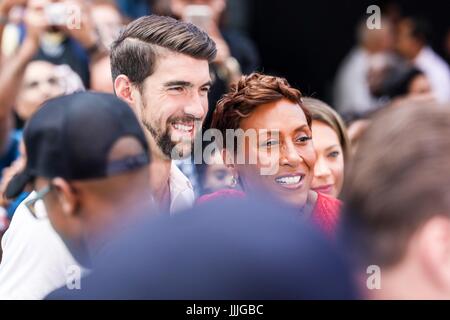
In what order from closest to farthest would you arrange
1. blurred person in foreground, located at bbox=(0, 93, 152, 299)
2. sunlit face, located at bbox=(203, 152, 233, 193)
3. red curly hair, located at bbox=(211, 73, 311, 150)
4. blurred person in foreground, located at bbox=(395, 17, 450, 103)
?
1. blurred person in foreground, located at bbox=(0, 93, 152, 299)
2. red curly hair, located at bbox=(211, 73, 311, 150)
3. sunlit face, located at bbox=(203, 152, 233, 193)
4. blurred person in foreground, located at bbox=(395, 17, 450, 103)

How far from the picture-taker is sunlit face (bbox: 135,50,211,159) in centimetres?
297

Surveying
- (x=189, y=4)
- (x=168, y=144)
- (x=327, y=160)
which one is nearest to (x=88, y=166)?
(x=168, y=144)

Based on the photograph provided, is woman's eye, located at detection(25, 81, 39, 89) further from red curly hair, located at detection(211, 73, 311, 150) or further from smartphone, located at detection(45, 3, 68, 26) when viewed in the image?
red curly hair, located at detection(211, 73, 311, 150)

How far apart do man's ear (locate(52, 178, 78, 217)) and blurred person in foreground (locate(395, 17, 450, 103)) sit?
5.65 metres

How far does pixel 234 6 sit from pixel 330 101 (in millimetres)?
1188

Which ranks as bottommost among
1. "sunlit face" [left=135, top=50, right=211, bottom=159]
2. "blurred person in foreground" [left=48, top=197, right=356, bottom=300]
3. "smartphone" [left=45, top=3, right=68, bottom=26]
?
"blurred person in foreground" [left=48, top=197, right=356, bottom=300]

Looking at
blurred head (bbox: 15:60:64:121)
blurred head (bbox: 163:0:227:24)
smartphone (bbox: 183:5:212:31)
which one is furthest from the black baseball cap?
blurred head (bbox: 163:0:227:24)

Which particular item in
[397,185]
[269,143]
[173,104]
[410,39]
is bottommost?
[397,185]

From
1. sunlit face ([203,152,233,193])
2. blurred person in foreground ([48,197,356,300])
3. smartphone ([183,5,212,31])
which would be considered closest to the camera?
blurred person in foreground ([48,197,356,300])

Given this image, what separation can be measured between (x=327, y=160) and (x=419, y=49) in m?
4.40

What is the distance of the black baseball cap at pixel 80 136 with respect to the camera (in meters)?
2.09

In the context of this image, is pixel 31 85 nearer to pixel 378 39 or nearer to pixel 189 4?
pixel 189 4

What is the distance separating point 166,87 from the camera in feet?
9.87
